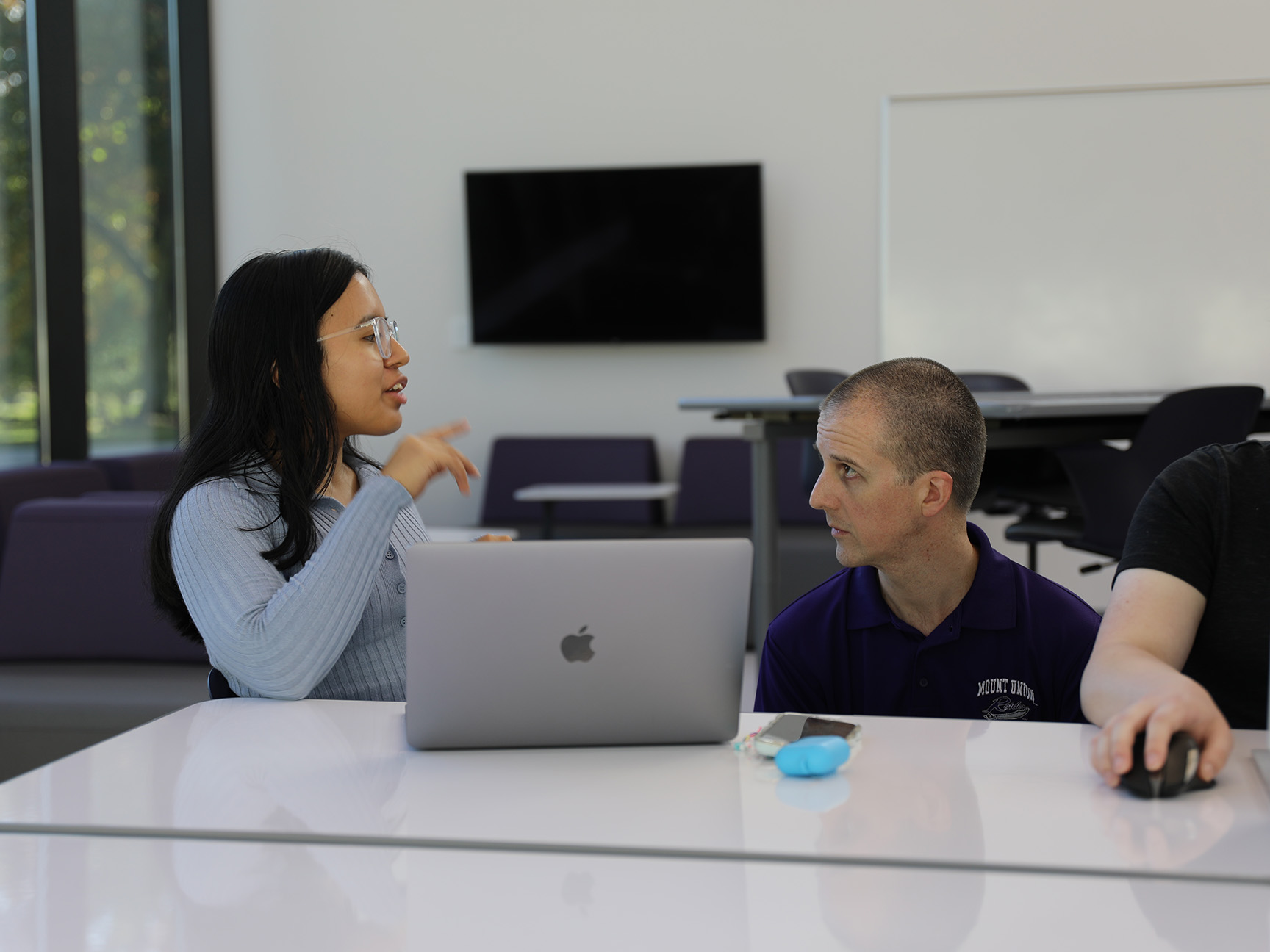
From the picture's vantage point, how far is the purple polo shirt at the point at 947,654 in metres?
1.49

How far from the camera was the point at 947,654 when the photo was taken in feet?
4.95

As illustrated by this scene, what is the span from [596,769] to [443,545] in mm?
250

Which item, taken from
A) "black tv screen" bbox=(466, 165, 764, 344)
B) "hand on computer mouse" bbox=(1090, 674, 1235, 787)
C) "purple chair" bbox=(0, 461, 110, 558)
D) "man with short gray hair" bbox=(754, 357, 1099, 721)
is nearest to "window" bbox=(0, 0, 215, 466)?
"purple chair" bbox=(0, 461, 110, 558)

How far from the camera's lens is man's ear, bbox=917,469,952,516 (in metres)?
1.51

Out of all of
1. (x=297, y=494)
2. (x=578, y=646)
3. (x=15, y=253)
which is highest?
(x=15, y=253)

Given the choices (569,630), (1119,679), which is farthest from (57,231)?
(1119,679)

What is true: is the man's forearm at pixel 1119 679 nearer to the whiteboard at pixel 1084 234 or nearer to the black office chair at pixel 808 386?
the black office chair at pixel 808 386

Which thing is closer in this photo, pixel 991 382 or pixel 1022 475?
pixel 1022 475

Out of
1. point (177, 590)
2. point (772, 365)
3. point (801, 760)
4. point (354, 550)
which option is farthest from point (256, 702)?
point (772, 365)

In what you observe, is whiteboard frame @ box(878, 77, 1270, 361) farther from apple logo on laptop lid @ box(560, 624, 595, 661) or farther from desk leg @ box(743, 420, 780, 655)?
A: apple logo on laptop lid @ box(560, 624, 595, 661)

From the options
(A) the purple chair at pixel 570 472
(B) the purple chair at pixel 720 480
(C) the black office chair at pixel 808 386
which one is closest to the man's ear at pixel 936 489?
(C) the black office chair at pixel 808 386

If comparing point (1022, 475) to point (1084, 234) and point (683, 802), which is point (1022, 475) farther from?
point (683, 802)

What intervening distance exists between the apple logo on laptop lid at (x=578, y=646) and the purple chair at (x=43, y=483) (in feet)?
9.59

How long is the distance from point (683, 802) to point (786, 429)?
7.94ft
